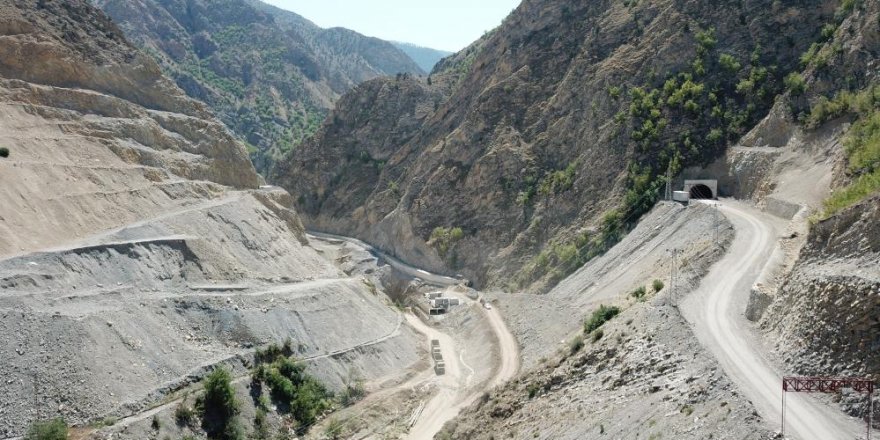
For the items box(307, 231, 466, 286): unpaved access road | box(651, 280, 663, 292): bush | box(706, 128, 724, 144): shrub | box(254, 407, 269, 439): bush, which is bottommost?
box(307, 231, 466, 286): unpaved access road

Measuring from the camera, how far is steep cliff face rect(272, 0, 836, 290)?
5259cm

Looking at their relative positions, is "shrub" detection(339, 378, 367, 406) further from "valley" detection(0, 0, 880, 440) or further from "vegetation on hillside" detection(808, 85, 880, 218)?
"vegetation on hillside" detection(808, 85, 880, 218)

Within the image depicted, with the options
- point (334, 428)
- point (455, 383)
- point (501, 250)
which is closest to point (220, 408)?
point (334, 428)

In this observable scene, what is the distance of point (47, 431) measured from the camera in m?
22.8

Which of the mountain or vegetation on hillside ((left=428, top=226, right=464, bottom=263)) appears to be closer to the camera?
vegetation on hillside ((left=428, top=226, right=464, bottom=263))

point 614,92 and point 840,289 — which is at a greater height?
point 614,92

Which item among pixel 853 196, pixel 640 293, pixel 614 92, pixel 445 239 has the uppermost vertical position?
pixel 614 92

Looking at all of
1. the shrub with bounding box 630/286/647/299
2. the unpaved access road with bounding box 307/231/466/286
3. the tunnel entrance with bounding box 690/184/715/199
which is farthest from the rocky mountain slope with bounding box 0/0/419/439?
the tunnel entrance with bounding box 690/184/715/199

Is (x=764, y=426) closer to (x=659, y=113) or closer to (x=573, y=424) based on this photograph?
(x=573, y=424)

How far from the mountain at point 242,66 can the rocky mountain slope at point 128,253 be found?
7937 centimetres

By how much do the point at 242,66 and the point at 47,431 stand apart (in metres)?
148

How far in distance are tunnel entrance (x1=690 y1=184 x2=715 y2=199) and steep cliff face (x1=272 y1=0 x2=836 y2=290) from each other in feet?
8.87

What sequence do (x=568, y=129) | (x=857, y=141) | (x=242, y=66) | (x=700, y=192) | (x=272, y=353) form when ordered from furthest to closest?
1. (x=242, y=66)
2. (x=568, y=129)
3. (x=700, y=192)
4. (x=857, y=141)
5. (x=272, y=353)

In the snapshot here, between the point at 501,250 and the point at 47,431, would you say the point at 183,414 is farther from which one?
the point at 501,250
